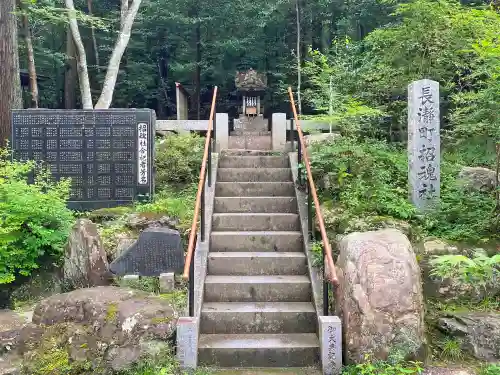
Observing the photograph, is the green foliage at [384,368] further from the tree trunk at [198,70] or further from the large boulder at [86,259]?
the tree trunk at [198,70]

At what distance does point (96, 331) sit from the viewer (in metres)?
→ 4.39

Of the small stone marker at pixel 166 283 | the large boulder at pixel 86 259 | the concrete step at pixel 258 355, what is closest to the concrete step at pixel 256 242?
the small stone marker at pixel 166 283

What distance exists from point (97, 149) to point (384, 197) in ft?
17.5

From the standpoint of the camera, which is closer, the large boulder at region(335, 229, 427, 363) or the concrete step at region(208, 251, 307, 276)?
the large boulder at region(335, 229, 427, 363)

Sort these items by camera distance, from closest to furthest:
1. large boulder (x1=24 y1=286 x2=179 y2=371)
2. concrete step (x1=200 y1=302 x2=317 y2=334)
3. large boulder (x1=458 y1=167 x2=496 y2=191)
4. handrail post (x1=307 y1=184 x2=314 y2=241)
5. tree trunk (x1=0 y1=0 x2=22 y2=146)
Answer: large boulder (x1=24 y1=286 x2=179 y2=371)
concrete step (x1=200 y1=302 x2=317 y2=334)
handrail post (x1=307 y1=184 x2=314 y2=241)
large boulder (x1=458 y1=167 x2=496 y2=191)
tree trunk (x1=0 y1=0 x2=22 y2=146)

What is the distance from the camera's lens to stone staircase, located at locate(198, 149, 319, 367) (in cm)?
462

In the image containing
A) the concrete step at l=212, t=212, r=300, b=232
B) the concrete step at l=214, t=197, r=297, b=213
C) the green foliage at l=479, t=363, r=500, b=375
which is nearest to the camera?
the green foliage at l=479, t=363, r=500, b=375

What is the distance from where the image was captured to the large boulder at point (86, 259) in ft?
19.0

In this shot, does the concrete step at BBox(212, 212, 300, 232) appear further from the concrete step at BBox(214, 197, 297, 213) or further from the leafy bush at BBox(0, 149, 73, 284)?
the leafy bush at BBox(0, 149, 73, 284)

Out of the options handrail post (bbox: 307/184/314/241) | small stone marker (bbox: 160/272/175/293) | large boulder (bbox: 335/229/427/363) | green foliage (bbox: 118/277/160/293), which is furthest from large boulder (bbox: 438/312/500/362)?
green foliage (bbox: 118/277/160/293)

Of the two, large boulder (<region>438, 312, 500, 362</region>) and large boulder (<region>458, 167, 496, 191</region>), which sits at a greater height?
large boulder (<region>458, 167, 496, 191</region>)

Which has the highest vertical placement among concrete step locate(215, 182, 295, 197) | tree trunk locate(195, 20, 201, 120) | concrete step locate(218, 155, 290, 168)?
tree trunk locate(195, 20, 201, 120)

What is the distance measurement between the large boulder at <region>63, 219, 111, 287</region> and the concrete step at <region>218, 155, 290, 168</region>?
127 inches

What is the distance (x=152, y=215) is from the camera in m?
6.88
